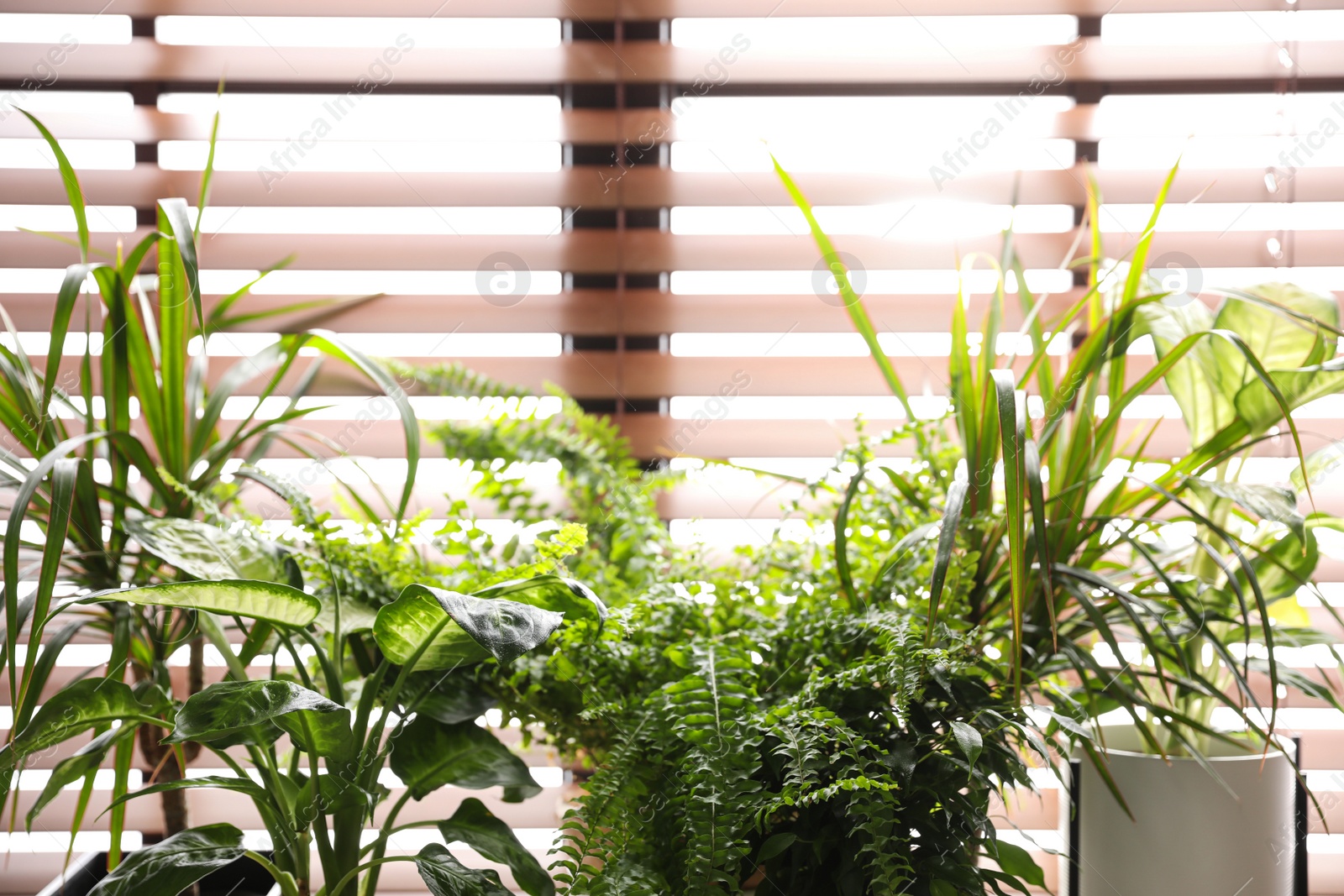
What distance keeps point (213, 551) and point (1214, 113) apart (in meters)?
1.56

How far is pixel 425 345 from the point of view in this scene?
1.41 meters

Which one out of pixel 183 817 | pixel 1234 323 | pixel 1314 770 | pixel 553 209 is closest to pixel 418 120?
pixel 553 209

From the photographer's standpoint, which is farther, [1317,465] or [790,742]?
[1317,465]

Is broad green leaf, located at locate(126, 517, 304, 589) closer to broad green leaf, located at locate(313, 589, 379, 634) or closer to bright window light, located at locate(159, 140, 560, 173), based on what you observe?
broad green leaf, located at locate(313, 589, 379, 634)

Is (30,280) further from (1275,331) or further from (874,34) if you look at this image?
(1275,331)

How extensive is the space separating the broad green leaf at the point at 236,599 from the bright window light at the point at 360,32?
0.93 metres

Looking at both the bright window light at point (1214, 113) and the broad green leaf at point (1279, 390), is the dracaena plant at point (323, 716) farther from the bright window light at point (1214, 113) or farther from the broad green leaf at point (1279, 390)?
the bright window light at point (1214, 113)

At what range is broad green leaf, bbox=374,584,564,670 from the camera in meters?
0.71

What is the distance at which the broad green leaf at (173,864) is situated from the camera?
0.84 meters

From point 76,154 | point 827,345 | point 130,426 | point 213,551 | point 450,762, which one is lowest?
point 450,762

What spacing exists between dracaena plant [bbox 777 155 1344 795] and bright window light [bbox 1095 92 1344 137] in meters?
0.38

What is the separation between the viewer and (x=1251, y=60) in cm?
135

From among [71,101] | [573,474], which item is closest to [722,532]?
[573,474]

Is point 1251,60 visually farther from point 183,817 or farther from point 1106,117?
point 183,817
